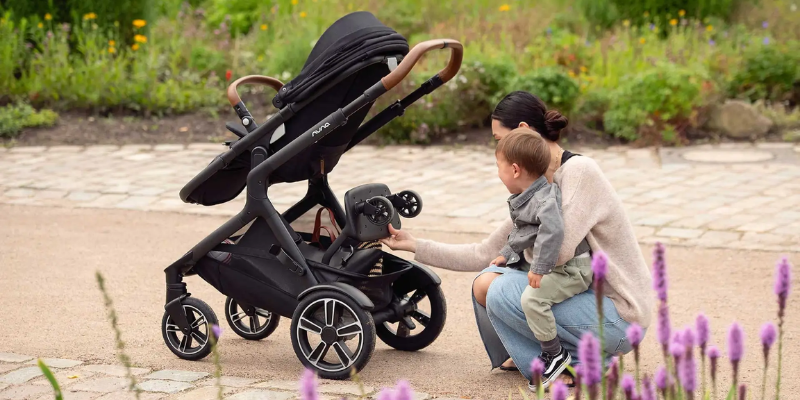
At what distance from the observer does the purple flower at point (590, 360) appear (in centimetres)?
204

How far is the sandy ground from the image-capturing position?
4.49 meters

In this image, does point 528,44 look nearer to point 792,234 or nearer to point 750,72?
point 750,72

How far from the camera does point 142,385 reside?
164 inches

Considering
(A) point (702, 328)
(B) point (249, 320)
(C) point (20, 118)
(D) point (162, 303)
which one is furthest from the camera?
(C) point (20, 118)

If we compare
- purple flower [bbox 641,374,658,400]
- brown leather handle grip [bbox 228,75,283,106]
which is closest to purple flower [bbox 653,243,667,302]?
purple flower [bbox 641,374,658,400]

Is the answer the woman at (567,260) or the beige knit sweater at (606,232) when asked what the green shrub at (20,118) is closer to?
the woman at (567,260)

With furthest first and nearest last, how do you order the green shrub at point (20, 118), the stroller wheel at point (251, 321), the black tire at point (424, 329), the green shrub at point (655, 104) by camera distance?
the green shrub at point (20, 118) < the green shrub at point (655, 104) < the stroller wheel at point (251, 321) < the black tire at point (424, 329)

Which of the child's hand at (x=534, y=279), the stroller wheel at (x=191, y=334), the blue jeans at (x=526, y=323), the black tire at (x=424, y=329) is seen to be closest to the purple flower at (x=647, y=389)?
the child's hand at (x=534, y=279)

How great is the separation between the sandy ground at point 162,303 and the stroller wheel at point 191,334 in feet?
0.17

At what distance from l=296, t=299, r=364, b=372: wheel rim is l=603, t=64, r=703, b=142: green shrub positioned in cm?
616

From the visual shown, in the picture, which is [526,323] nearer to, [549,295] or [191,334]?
[549,295]

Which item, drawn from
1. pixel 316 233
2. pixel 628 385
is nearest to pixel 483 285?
pixel 316 233

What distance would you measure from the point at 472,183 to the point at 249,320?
149 inches

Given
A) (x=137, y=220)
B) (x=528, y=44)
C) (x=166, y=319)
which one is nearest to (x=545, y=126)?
(x=166, y=319)
